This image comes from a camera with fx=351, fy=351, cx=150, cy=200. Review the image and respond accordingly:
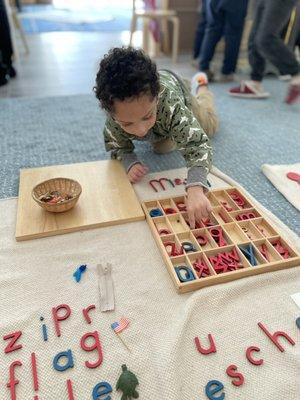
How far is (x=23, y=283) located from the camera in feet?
2.47

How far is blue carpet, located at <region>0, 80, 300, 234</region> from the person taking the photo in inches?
45.6

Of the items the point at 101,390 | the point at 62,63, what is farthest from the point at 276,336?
the point at 62,63

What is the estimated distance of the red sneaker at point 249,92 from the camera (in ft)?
6.13

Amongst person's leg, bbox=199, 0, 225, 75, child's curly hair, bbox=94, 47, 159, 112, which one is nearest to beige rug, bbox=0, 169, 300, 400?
child's curly hair, bbox=94, 47, 159, 112

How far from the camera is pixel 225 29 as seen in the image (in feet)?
6.95

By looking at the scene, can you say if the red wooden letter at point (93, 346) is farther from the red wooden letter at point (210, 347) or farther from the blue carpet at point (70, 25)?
the blue carpet at point (70, 25)

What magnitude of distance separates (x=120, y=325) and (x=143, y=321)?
0.15 ft

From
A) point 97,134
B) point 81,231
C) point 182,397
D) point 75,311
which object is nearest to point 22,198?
point 81,231

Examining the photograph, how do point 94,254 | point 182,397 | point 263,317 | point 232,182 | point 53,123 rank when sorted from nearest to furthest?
point 182,397 < point 263,317 < point 94,254 < point 232,182 < point 53,123

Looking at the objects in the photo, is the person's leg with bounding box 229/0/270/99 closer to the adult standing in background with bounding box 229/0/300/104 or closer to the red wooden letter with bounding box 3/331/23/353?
the adult standing in background with bounding box 229/0/300/104

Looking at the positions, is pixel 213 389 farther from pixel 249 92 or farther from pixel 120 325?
pixel 249 92

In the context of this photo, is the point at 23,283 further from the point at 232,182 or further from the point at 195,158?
the point at 232,182

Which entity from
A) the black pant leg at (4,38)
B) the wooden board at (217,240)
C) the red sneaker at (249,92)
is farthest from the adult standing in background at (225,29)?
the wooden board at (217,240)

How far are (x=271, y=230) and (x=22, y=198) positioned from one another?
2.23ft
